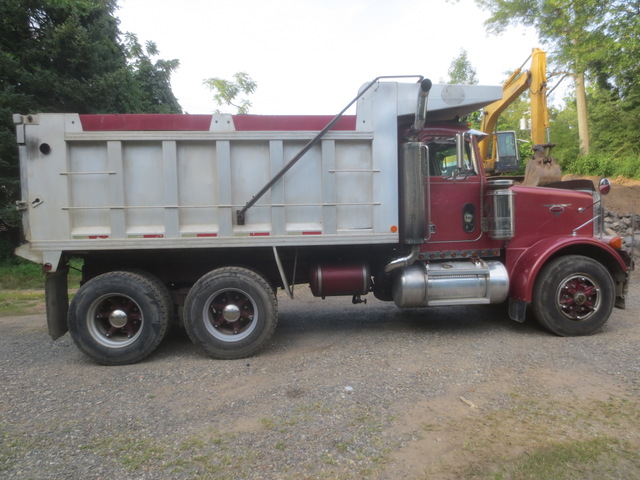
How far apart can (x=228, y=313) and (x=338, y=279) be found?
1.38 metres

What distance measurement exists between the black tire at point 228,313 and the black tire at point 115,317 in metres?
0.36

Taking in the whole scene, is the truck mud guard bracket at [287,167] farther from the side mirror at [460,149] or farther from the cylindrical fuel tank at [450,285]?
the cylindrical fuel tank at [450,285]

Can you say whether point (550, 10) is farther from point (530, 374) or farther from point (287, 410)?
point (287, 410)

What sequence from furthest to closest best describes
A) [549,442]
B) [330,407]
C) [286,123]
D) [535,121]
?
[535,121] < [286,123] < [330,407] < [549,442]

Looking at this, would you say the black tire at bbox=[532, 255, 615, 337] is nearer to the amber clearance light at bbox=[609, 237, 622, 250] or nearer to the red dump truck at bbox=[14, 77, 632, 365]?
the red dump truck at bbox=[14, 77, 632, 365]

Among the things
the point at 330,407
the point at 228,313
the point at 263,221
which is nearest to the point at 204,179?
the point at 263,221

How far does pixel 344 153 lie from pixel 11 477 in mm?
3962

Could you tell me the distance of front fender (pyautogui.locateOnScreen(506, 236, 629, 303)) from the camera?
511cm

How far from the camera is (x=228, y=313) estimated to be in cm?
468

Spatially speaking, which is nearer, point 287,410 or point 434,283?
point 287,410

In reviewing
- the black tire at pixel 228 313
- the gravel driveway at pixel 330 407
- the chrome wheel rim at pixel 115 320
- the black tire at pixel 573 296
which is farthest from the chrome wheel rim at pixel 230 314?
the black tire at pixel 573 296

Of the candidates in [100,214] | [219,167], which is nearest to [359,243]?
[219,167]

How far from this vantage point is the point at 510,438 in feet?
9.44

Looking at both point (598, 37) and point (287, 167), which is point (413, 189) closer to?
point (287, 167)
